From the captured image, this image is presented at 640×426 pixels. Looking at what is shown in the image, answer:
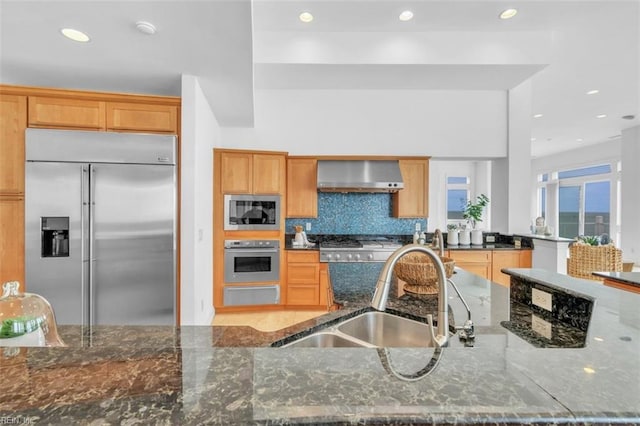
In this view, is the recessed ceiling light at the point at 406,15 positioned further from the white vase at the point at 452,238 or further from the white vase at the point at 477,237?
the white vase at the point at 477,237

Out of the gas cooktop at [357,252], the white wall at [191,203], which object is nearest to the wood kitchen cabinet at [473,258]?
the gas cooktop at [357,252]

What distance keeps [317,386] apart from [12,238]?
337 centimetres

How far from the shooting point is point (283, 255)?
154 inches

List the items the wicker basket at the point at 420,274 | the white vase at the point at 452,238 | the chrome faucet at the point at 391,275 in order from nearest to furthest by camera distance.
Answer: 1. the chrome faucet at the point at 391,275
2. the wicker basket at the point at 420,274
3. the white vase at the point at 452,238

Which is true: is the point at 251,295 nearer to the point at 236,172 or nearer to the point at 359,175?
the point at 236,172

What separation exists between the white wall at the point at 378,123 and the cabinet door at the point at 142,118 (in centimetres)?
159

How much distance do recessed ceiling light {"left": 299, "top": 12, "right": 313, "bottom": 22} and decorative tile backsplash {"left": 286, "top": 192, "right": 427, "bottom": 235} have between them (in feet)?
7.29

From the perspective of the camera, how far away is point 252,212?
12.8 ft

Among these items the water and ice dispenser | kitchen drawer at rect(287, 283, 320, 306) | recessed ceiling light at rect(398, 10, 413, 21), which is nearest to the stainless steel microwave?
kitchen drawer at rect(287, 283, 320, 306)

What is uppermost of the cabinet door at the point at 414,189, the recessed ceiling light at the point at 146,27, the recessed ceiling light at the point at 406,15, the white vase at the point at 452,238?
the recessed ceiling light at the point at 406,15

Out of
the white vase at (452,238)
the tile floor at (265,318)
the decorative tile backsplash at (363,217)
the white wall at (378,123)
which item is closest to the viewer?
the tile floor at (265,318)

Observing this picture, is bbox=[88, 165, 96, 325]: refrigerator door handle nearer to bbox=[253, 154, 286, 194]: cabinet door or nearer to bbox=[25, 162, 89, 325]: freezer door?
bbox=[25, 162, 89, 325]: freezer door

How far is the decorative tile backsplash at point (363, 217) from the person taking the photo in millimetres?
4473

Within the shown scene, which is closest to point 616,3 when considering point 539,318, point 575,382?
point 539,318
